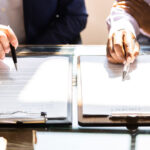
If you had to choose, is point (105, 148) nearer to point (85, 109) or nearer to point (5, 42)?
point (85, 109)

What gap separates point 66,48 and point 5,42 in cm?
20

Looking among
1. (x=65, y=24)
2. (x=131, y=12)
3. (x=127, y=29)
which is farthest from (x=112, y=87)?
(x=65, y=24)

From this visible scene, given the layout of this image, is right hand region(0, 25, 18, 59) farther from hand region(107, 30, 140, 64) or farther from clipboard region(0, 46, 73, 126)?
hand region(107, 30, 140, 64)

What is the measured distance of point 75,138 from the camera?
Answer: 462 millimetres

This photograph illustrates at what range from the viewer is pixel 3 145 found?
42 centimetres

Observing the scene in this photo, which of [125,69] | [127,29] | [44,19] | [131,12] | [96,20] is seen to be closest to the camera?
[125,69]

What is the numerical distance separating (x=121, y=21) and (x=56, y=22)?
36cm

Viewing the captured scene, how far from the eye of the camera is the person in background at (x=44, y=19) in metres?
0.93

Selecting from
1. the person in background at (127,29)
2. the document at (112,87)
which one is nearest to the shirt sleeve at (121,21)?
the person in background at (127,29)

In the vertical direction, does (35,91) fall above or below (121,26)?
below

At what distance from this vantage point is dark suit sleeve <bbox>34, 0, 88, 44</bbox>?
100 cm

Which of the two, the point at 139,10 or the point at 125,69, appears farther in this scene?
the point at 139,10

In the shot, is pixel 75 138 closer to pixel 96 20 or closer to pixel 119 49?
pixel 119 49

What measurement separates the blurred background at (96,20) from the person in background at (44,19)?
0.61 metres
